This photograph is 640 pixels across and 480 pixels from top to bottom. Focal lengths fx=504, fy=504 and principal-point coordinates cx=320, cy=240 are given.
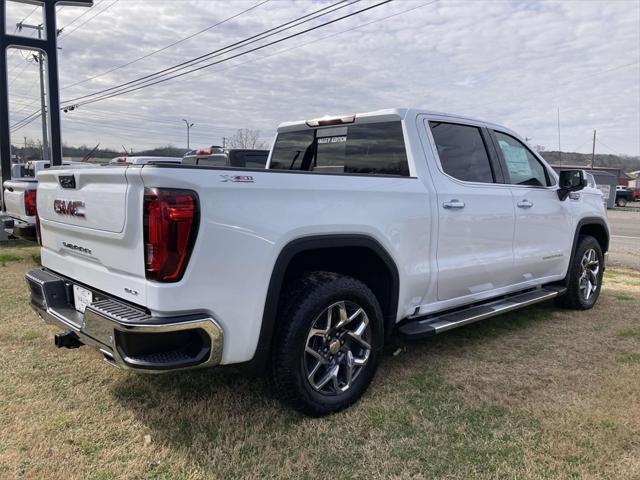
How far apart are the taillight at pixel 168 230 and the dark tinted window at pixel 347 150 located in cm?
188

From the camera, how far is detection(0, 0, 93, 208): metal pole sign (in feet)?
34.2

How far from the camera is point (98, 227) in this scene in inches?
107

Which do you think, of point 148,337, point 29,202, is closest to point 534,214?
point 148,337

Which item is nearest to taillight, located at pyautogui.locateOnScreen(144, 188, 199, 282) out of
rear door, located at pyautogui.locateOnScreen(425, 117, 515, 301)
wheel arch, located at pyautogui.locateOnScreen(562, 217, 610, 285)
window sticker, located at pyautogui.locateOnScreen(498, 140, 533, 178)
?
rear door, located at pyautogui.locateOnScreen(425, 117, 515, 301)

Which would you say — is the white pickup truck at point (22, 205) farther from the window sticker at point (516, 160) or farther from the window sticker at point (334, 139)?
the window sticker at point (516, 160)

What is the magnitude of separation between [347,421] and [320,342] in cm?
50

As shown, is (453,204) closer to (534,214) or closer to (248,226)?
(534,214)

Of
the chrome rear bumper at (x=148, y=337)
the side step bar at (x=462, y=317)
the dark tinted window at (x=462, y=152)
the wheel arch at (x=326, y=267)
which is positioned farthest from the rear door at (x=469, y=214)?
the chrome rear bumper at (x=148, y=337)

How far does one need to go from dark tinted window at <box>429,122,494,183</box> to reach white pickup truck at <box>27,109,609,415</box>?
0.04 feet

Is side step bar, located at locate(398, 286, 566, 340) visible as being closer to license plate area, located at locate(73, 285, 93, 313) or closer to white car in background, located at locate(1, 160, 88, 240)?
license plate area, located at locate(73, 285, 93, 313)

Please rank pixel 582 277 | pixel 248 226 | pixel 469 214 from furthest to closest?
pixel 582 277 → pixel 469 214 → pixel 248 226

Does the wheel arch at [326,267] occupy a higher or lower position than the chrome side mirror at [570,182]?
lower

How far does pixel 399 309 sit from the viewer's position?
3543 millimetres

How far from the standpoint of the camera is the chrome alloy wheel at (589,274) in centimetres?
572
